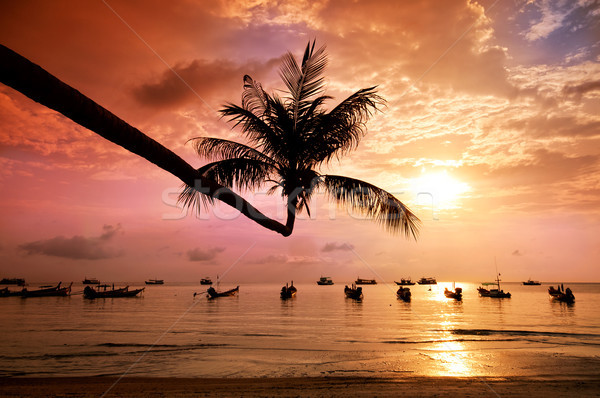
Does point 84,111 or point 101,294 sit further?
point 101,294

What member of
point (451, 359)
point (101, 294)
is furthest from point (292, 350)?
point (101, 294)

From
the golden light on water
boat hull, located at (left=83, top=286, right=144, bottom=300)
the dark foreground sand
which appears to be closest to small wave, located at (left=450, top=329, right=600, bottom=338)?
the golden light on water

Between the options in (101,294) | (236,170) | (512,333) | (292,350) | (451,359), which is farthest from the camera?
(101,294)

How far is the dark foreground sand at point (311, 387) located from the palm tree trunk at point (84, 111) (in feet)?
26.5

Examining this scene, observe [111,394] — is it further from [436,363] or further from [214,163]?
[436,363]

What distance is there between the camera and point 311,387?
10.2 m

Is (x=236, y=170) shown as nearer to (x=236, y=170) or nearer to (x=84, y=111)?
(x=236, y=170)

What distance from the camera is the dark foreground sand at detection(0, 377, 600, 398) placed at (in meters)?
9.52

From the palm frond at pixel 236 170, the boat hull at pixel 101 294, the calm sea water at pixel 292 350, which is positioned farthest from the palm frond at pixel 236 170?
the boat hull at pixel 101 294

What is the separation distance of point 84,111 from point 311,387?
9.86 meters

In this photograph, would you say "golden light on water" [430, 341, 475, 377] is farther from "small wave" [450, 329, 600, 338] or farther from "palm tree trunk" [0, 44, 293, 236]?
"palm tree trunk" [0, 44, 293, 236]

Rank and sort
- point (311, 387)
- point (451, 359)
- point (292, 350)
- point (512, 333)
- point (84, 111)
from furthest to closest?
point (512, 333), point (292, 350), point (451, 359), point (311, 387), point (84, 111)

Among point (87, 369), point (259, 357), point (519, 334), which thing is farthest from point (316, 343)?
point (519, 334)

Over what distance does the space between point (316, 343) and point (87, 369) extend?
11695mm
